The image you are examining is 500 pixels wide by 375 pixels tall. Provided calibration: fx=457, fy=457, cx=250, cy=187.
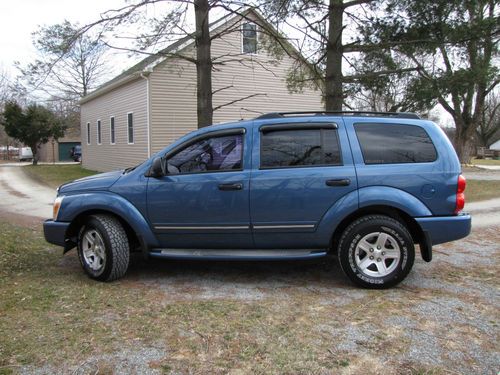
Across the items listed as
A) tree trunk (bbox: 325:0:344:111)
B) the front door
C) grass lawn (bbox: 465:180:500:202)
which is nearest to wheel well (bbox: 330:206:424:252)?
the front door

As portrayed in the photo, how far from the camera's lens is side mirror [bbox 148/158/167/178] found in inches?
195

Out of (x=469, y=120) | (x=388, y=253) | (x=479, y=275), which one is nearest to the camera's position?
(x=388, y=253)

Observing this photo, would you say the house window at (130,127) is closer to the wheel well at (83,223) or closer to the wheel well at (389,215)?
the wheel well at (83,223)

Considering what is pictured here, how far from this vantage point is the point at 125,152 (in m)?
21.2

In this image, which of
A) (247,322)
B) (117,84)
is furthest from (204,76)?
(117,84)

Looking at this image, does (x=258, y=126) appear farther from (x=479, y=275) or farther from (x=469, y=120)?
(x=469, y=120)

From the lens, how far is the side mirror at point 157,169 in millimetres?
4941

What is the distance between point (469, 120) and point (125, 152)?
2015 centimetres

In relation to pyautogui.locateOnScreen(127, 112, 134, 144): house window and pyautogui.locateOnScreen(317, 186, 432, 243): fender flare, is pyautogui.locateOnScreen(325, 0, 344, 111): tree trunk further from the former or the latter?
pyautogui.locateOnScreen(127, 112, 134, 144): house window

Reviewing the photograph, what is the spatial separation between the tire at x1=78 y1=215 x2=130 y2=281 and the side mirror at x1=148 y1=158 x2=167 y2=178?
70 centimetres

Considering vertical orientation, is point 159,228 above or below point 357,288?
above

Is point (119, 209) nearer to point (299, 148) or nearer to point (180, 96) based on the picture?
point (299, 148)

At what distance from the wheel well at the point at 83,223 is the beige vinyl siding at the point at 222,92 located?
40.7ft

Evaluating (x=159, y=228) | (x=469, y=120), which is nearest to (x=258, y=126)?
(x=159, y=228)
